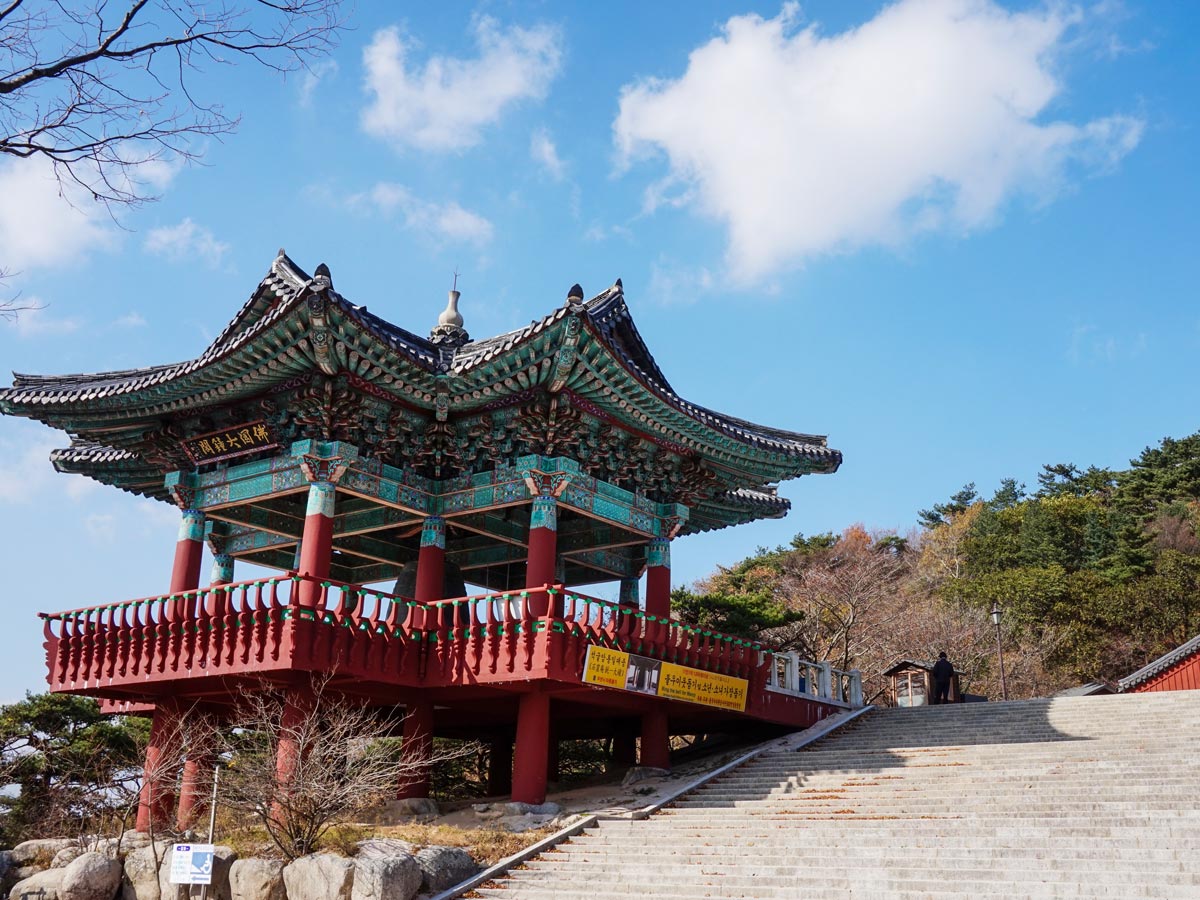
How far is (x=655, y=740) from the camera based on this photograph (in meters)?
21.1

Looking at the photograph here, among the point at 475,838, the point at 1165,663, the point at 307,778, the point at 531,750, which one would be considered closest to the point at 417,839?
the point at 475,838

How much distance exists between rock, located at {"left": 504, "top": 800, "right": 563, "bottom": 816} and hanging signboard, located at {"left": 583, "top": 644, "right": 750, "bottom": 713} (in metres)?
2.07

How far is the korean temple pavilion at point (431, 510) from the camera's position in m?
18.7

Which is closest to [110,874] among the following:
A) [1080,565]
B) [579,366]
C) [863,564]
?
[579,366]

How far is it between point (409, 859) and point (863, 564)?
154ft

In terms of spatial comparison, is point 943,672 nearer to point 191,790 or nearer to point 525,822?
point 525,822

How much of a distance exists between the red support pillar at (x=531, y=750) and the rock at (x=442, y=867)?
3135 mm

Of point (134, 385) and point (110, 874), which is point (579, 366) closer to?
point (134, 385)

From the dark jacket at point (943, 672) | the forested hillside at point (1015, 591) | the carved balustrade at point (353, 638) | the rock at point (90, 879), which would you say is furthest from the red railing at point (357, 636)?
the forested hillside at point (1015, 591)

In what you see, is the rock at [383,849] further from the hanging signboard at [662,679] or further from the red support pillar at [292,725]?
the hanging signboard at [662,679]

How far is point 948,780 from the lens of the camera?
666 inches

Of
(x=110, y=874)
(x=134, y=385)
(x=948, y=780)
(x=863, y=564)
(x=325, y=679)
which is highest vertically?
(x=863, y=564)

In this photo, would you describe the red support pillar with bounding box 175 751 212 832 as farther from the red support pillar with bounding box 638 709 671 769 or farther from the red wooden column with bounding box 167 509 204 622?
the red support pillar with bounding box 638 709 671 769

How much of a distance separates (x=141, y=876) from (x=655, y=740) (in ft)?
29.9
